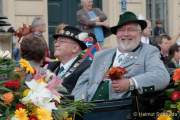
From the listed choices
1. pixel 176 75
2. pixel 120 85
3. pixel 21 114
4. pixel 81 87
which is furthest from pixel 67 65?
pixel 21 114

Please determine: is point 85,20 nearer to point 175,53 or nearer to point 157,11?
point 175,53

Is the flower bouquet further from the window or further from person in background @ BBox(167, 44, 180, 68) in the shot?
the window

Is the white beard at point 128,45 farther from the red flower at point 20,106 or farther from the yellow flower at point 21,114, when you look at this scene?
the yellow flower at point 21,114

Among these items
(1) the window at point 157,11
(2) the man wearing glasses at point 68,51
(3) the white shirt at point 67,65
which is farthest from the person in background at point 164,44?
(1) the window at point 157,11

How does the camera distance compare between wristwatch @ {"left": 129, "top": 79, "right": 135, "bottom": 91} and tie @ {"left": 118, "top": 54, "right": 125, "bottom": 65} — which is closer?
wristwatch @ {"left": 129, "top": 79, "right": 135, "bottom": 91}

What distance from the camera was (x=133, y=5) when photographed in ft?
51.2

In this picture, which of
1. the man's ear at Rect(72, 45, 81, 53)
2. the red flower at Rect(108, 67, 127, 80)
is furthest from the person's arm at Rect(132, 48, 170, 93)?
the man's ear at Rect(72, 45, 81, 53)

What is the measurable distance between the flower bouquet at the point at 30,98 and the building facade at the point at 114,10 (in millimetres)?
7367

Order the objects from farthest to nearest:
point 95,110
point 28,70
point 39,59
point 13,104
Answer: point 39,59 < point 95,110 < point 28,70 < point 13,104

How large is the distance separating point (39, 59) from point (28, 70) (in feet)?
4.93

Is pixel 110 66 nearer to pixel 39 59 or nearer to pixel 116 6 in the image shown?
pixel 39 59

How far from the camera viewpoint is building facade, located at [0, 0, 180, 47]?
44.1 feet

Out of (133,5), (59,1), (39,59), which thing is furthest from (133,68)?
(133,5)

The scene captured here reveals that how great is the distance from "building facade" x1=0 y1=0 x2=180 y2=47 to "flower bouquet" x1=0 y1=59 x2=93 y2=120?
7.37 meters
